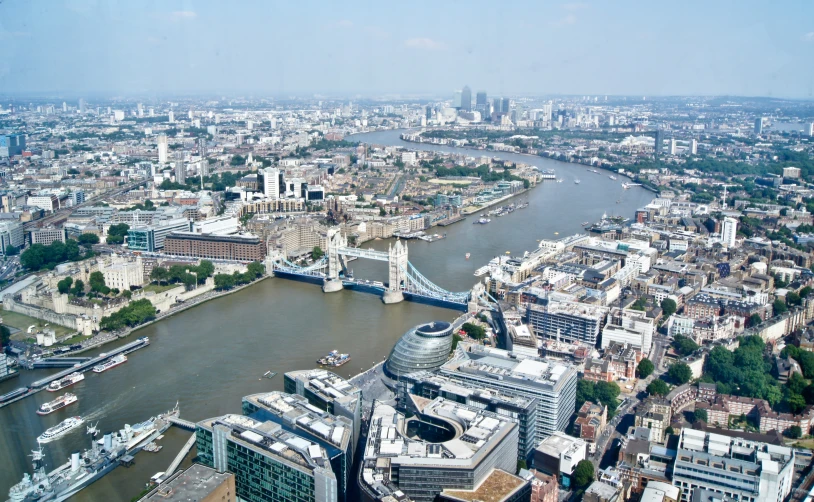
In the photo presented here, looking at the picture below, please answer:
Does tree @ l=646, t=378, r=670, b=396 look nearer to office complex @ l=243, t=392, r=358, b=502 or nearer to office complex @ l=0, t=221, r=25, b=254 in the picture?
office complex @ l=243, t=392, r=358, b=502

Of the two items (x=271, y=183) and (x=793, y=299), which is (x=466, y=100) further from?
(x=793, y=299)

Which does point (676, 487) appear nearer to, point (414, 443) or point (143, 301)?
point (414, 443)

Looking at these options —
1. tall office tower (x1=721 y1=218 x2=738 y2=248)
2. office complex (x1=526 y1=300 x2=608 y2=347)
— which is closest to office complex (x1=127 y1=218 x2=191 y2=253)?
office complex (x1=526 y1=300 x2=608 y2=347)

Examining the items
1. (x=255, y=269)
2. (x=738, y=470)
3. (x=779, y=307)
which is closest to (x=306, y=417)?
(x=738, y=470)

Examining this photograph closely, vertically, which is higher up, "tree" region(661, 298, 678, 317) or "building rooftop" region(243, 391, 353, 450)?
"building rooftop" region(243, 391, 353, 450)

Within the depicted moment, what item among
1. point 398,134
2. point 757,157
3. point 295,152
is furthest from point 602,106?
point 295,152

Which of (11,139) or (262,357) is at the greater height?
(11,139)

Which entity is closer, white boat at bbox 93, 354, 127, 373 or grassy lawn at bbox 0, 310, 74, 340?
white boat at bbox 93, 354, 127, 373

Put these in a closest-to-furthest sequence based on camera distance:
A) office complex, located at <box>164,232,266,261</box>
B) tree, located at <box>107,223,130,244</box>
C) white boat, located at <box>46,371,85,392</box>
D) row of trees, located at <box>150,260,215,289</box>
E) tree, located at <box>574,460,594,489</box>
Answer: tree, located at <box>574,460,594,489</box>
white boat, located at <box>46,371,85,392</box>
row of trees, located at <box>150,260,215,289</box>
office complex, located at <box>164,232,266,261</box>
tree, located at <box>107,223,130,244</box>
